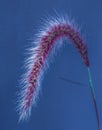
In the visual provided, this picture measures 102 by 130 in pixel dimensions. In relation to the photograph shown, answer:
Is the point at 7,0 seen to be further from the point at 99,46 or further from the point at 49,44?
the point at 99,46

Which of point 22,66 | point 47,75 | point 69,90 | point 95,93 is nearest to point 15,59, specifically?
point 22,66

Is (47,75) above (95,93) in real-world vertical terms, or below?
above

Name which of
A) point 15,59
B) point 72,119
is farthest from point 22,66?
point 72,119

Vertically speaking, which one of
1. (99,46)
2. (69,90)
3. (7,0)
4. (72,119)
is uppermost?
(7,0)

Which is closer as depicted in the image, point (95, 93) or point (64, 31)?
point (64, 31)

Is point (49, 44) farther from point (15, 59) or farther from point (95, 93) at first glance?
point (95, 93)

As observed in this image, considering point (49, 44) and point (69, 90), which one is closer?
point (49, 44)
